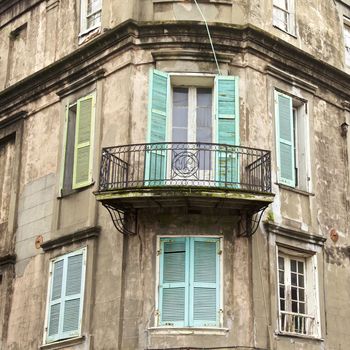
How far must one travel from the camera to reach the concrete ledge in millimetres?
15750

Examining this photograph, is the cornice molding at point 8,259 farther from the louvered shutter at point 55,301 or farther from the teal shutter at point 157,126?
the teal shutter at point 157,126

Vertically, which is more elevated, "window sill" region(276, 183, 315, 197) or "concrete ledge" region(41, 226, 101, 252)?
"window sill" region(276, 183, 315, 197)

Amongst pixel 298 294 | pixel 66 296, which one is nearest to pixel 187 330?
pixel 298 294

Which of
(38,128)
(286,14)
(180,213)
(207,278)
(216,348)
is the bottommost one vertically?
(216,348)

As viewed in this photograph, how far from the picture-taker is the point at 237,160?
1545cm

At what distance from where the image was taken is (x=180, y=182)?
49.7ft

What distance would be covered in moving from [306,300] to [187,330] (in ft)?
9.86

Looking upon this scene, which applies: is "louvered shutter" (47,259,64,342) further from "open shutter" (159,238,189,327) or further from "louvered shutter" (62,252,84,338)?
"open shutter" (159,238,189,327)

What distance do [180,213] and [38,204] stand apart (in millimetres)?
4176

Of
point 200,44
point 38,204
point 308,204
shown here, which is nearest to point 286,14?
point 200,44

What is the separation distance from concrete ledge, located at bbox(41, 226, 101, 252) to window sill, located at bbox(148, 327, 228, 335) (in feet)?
8.00

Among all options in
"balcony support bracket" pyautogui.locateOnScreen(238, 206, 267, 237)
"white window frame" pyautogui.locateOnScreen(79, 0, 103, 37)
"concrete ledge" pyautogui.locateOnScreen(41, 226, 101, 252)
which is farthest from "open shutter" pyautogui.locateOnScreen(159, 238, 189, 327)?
"white window frame" pyautogui.locateOnScreen(79, 0, 103, 37)

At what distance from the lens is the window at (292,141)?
54.3ft

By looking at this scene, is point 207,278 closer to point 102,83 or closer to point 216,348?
point 216,348
